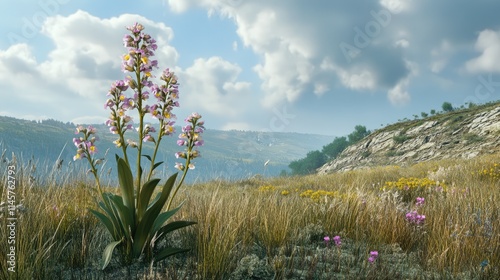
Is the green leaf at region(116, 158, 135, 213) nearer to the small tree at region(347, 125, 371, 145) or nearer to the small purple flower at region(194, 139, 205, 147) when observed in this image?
the small purple flower at region(194, 139, 205, 147)

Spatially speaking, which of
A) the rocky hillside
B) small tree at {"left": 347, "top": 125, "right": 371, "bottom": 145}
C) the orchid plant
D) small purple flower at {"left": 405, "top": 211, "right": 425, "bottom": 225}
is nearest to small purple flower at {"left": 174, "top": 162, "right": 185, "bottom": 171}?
the orchid plant

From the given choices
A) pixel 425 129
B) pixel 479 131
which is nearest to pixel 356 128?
A: pixel 425 129

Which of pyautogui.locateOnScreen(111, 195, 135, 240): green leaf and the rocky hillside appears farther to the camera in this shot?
the rocky hillside

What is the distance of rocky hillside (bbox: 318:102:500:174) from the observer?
96.8 ft

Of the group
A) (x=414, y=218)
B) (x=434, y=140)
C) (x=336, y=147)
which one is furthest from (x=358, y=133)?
(x=414, y=218)

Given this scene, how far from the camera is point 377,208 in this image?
5324 millimetres

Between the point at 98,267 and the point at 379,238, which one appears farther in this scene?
the point at 379,238

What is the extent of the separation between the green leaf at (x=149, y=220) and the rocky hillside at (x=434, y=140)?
2670cm

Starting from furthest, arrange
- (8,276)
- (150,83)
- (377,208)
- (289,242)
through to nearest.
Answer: (377,208) < (289,242) < (150,83) < (8,276)

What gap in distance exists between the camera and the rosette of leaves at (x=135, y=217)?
10.3ft

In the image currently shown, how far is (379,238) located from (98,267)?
3.17 meters

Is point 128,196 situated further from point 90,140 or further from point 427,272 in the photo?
point 427,272

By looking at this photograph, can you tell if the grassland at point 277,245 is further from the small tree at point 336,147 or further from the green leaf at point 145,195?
the small tree at point 336,147

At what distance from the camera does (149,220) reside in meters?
3.26
